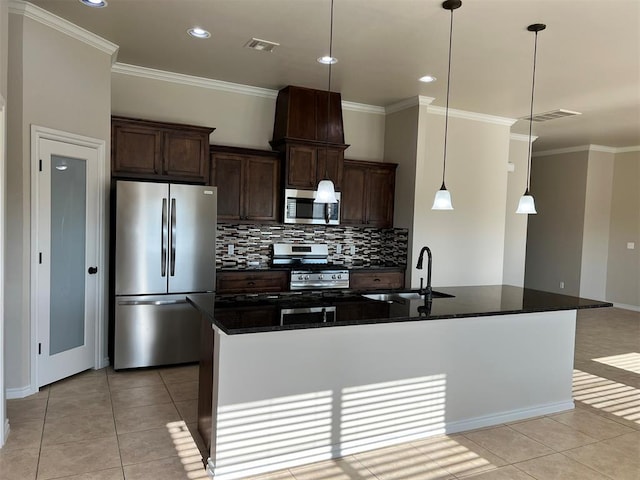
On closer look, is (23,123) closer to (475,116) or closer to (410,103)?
(410,103)

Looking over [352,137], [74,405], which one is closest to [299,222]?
[352,137]

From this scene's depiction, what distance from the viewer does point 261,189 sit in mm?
5398

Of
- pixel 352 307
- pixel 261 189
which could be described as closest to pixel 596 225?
pixel 261 189

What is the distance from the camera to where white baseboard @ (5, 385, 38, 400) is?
3660mm

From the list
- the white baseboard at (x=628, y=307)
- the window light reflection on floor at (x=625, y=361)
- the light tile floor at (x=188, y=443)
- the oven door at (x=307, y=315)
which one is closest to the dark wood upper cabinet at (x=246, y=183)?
the light tile floor at (x=188, y=443)

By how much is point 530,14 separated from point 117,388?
171 inches

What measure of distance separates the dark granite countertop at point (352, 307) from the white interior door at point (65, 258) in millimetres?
1483

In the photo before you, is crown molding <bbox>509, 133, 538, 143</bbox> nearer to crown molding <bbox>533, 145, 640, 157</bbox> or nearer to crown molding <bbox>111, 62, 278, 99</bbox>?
crown molding <bbox>533, 145, 640, 157</bbox>

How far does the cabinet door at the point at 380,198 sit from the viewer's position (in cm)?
606

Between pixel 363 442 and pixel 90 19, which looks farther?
pixel 90 19

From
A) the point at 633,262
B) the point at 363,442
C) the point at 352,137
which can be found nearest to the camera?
the point at 363,442

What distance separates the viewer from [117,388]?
13.1ft

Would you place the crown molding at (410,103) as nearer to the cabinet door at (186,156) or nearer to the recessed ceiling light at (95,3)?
the cabinet door at (186,156)

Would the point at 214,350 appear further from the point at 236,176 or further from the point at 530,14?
the point at 530,14
